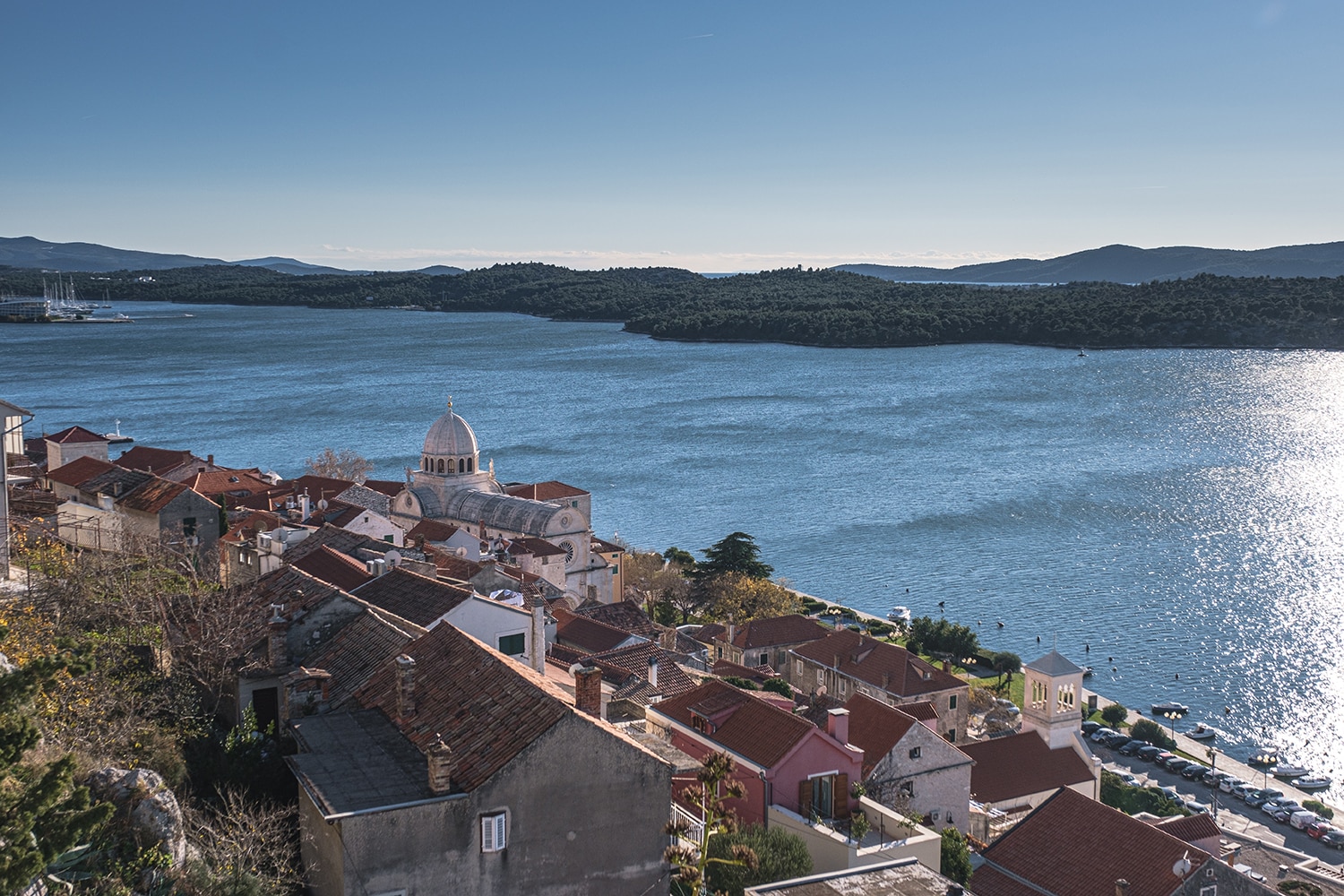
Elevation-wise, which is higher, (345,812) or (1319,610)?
(345,812)

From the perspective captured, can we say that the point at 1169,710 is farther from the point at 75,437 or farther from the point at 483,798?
the point at 75,437

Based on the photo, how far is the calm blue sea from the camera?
4144 centimetres

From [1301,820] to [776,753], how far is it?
16169 millimetres

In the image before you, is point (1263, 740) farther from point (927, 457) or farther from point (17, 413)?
point (927, 457)

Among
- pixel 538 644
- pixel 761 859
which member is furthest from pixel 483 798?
pixel 538 644

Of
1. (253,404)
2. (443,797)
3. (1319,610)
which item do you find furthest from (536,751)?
(253,404)

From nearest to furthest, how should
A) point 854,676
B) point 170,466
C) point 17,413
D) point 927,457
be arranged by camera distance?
point 17,413 → point 854,676 → point 170,466 → point 927,457

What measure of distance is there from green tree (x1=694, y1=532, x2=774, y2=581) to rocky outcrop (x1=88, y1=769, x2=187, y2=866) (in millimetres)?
32135

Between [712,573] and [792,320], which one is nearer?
[712,573]

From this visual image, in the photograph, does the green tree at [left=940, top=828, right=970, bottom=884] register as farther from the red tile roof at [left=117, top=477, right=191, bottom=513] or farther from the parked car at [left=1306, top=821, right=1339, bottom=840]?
the red tile roof at [left=117, top=477, right=191, bottom=513]

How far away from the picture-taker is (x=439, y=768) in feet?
30.0

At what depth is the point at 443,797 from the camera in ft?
29.8

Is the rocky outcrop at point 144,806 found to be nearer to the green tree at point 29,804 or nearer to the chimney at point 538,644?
the green tree at point 29,804

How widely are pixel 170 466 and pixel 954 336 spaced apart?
4609 inches
